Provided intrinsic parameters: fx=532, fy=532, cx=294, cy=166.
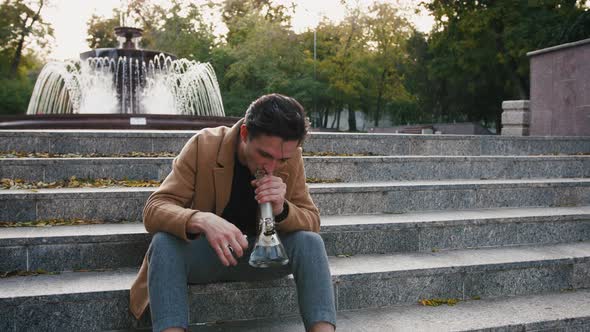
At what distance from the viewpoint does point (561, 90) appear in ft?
31.1

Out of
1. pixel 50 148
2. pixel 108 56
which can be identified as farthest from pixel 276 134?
pixel 108 56

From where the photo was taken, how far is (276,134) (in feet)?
8.04

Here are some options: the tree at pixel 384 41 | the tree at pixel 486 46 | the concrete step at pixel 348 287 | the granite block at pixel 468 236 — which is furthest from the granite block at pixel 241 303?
the tree at pixel 384 41

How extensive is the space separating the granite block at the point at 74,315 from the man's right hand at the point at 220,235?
2.77 feet

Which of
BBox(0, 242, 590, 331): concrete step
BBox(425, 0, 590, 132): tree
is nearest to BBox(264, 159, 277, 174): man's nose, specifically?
BBox(0, 242, 590, 331): concrete step

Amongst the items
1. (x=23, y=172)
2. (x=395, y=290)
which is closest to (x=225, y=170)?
(x=395, y=290)

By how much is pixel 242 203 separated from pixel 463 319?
158cm

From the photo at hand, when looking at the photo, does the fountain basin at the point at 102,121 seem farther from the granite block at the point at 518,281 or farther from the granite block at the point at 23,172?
the granite block at the point at 518,281

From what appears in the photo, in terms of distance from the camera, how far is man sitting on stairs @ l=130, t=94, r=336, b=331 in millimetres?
2451

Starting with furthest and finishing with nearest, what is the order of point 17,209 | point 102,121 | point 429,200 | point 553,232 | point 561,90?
point 561,90, point 102,121, point 429,200, point 553,232, point 17,209

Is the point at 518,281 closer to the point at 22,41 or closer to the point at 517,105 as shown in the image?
the point at 517,105

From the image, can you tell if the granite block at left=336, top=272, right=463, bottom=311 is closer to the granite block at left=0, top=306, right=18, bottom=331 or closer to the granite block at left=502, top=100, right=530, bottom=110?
the granite block at left=0, top=306, right=18, bottom=331

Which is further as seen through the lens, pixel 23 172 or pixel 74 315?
pixel 23 172

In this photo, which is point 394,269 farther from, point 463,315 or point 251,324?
point 251,324
